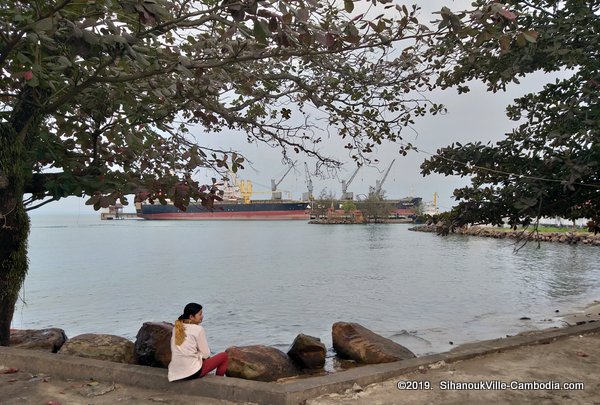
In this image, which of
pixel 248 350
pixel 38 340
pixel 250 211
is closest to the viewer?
pixel 248 350

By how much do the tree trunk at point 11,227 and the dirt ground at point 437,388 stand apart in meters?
1.34

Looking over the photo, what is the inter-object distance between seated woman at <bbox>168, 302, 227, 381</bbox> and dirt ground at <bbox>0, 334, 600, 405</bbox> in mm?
255

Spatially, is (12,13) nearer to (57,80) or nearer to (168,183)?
(57,80)

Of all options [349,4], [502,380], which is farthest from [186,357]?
[349,4]

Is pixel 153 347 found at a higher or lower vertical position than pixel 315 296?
higher

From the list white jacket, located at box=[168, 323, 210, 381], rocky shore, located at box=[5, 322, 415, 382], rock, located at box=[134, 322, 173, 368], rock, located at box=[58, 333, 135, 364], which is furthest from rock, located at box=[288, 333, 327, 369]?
white jacket, located at box=[168, 323, 210, 381]

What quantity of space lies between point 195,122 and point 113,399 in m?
4.88

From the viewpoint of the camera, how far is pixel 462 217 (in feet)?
27.3

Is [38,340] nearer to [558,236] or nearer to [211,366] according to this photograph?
[211,366]

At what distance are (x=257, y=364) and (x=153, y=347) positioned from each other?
1853 mm

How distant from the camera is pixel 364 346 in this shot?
8.06 meters

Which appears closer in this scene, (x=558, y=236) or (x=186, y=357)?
(x=186, y=357)

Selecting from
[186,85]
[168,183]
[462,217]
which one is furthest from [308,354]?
[186,85]

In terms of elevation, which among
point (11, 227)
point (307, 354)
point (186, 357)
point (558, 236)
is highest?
point (11, 227)
